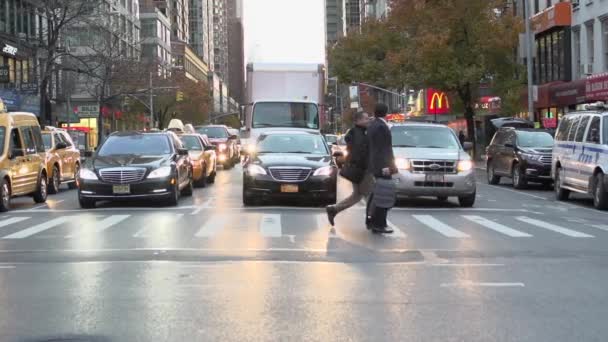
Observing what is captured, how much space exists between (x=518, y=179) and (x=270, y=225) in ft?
40.6

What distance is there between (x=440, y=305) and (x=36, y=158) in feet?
46.1

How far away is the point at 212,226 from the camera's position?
13.0m

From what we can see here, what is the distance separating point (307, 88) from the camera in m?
25.1

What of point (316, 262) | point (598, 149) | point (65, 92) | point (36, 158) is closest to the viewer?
point (316, 262)

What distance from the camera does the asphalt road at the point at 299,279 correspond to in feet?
20.6

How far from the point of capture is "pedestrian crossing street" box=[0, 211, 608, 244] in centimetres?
1191

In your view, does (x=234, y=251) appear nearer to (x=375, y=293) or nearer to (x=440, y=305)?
(x=375, y=293)

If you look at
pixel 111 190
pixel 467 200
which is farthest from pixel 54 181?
pixel 467 200

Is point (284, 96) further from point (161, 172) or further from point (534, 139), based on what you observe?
point (161, 172)

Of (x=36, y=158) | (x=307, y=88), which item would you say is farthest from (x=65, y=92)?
(x=36, y=158)

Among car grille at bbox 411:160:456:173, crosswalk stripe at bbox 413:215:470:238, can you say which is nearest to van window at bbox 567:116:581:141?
car grille at bbox 411:160:456:173

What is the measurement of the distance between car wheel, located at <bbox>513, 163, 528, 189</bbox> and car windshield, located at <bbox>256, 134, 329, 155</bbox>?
7833 millimetres

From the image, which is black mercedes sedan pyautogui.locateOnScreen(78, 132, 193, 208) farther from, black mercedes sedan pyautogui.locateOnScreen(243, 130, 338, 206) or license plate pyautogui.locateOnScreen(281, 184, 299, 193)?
license plate pyautogui.locateOnScreen(281, 184, 299, 193)

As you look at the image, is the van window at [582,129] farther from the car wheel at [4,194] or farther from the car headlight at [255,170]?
the car wheel at [4,194]
